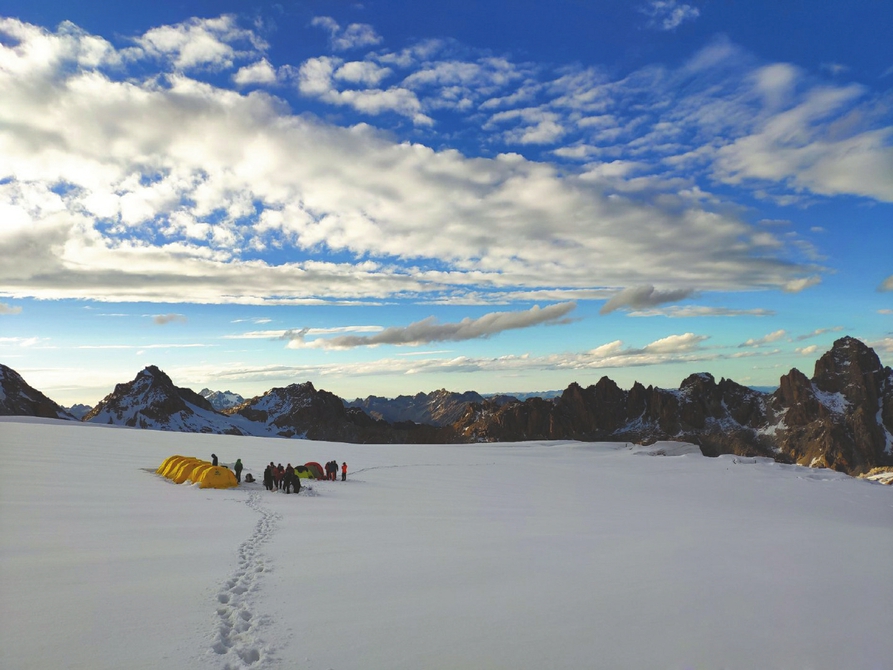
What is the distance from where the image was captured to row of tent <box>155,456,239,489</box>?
20656mm

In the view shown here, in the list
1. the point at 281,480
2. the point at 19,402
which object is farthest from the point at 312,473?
the point at 19,402

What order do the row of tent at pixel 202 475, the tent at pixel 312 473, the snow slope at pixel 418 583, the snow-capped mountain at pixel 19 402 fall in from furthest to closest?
the snow-capped mountain at pixel 19 402 → the tent at pixel 312 473 → the row of tent at pixel 202 475 → the snow slope at pixel 418 583

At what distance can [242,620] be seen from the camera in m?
6.63

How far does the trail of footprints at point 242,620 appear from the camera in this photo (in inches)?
229

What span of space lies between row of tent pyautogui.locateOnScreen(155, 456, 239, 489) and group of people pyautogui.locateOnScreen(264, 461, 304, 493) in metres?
1.50

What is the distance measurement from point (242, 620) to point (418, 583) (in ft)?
8.88

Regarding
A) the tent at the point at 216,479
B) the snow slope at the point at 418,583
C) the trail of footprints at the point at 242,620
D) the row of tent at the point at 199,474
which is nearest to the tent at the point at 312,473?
the row of tent at the point at 199,474

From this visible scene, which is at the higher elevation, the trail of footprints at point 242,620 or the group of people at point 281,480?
A: the trail of footprints at point 242,620

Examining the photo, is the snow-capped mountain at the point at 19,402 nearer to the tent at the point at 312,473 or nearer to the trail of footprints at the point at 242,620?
the tent at the point at 312,473

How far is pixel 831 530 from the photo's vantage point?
15070 mm

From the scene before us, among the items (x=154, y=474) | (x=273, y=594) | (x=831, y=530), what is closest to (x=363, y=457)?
(x=154, y=474)

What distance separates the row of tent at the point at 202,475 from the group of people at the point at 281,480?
1502 millimetres

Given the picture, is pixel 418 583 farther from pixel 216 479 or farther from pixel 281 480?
pixel 216 479

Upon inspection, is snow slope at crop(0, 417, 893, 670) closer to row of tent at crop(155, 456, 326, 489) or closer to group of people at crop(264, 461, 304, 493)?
group of people at crop(264, 461, 304, 493)
